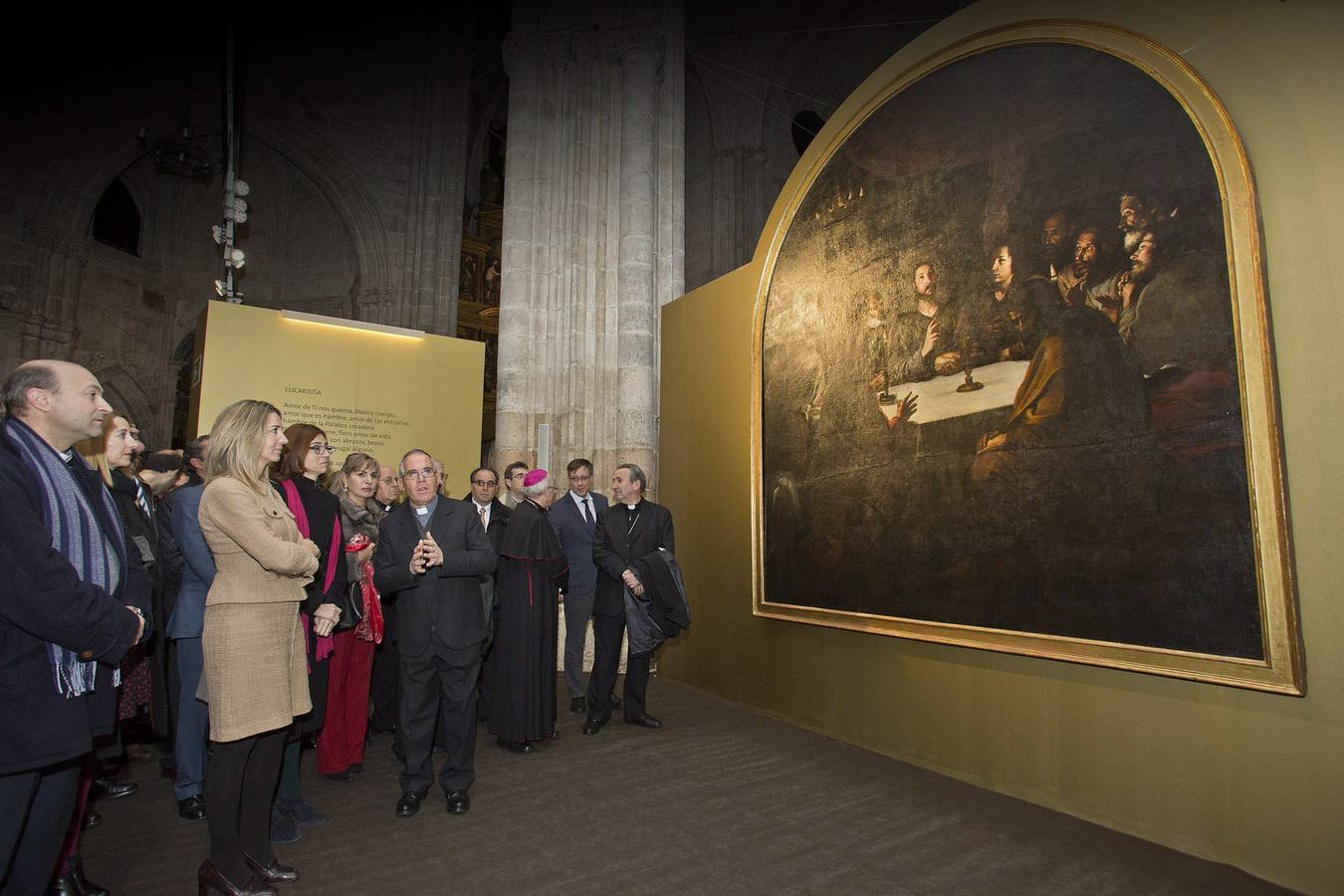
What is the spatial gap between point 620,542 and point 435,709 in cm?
202

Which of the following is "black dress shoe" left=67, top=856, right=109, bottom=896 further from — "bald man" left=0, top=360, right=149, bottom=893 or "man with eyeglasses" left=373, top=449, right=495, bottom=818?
"man with eyeglasses" left=373, top=449, right=495, bottom=818

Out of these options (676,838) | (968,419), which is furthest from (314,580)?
(968,419)

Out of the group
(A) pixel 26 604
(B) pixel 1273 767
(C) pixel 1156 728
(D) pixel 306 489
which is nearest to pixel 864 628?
(C) pixel 1156 728

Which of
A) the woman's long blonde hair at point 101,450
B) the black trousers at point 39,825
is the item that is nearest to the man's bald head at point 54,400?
the woman's long blonde hair at point 101,450

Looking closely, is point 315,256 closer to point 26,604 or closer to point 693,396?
point 693,396

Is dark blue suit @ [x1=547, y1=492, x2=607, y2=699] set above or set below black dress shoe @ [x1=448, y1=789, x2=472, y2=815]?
above

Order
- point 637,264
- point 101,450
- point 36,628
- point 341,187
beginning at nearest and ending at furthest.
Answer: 1. point 36,628
2. point 101,450
3. point 637,264
4. point 341,187

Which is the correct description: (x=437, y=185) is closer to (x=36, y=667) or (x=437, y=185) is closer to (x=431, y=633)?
(x=431, y=633)

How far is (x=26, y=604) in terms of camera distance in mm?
1910

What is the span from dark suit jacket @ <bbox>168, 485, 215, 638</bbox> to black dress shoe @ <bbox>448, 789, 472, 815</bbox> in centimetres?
141

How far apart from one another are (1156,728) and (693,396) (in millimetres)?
4449

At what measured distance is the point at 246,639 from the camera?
2.44 meters

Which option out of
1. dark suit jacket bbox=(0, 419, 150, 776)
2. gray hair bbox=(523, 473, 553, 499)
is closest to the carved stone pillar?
gray hair bbox=(523, 473, 553, 499)

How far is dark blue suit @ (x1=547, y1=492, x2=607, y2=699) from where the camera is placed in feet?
19.3
